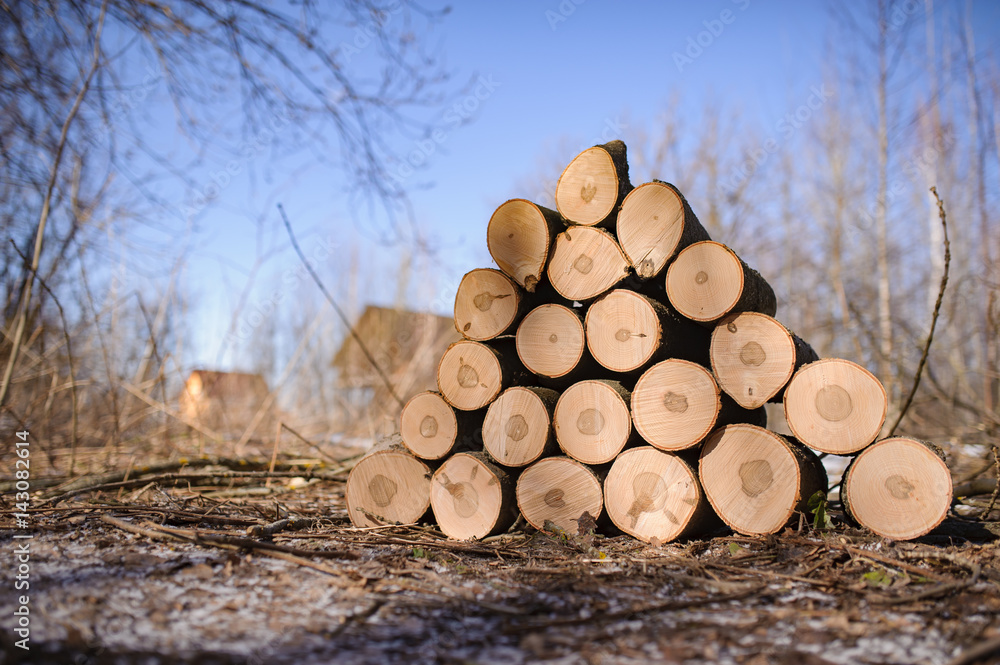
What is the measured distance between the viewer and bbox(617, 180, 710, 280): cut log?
106 inches

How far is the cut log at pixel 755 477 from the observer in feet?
8.15

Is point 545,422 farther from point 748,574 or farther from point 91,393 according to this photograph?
point 91,393

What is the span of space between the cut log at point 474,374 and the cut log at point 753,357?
991 millimetres

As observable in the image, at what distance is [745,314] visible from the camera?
260cm

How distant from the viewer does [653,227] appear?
107 inches

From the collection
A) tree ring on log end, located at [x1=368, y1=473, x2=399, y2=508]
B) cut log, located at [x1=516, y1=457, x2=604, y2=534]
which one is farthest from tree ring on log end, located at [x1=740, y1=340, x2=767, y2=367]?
tree ring on log end, located at [x1=368, y1=473, x2=399, y2=508]

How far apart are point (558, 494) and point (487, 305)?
1.01m

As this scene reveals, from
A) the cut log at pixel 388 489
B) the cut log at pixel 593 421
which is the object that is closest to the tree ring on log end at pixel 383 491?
the cut log at pixel 388 489

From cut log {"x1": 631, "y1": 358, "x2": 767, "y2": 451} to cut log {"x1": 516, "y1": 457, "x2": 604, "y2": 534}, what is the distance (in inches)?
15.2

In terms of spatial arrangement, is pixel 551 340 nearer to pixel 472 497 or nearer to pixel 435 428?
pixel 435 428

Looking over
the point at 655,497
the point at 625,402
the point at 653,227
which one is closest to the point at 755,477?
the point at 655,497

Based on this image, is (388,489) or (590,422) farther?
(388,489)

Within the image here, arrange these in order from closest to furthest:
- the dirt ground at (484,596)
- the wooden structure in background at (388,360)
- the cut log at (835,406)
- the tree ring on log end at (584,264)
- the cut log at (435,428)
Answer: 1. the dirt ground at (484,596)
2. the cut log at (835,406)
3. the tree ring on log end at (584,264)
4. the cut log at (435,428)
5. the wooden structure in background at (388,360)

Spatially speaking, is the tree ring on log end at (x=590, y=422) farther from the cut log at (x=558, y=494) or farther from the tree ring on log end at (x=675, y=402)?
the tree ring on log end at (x=675, y=402)
